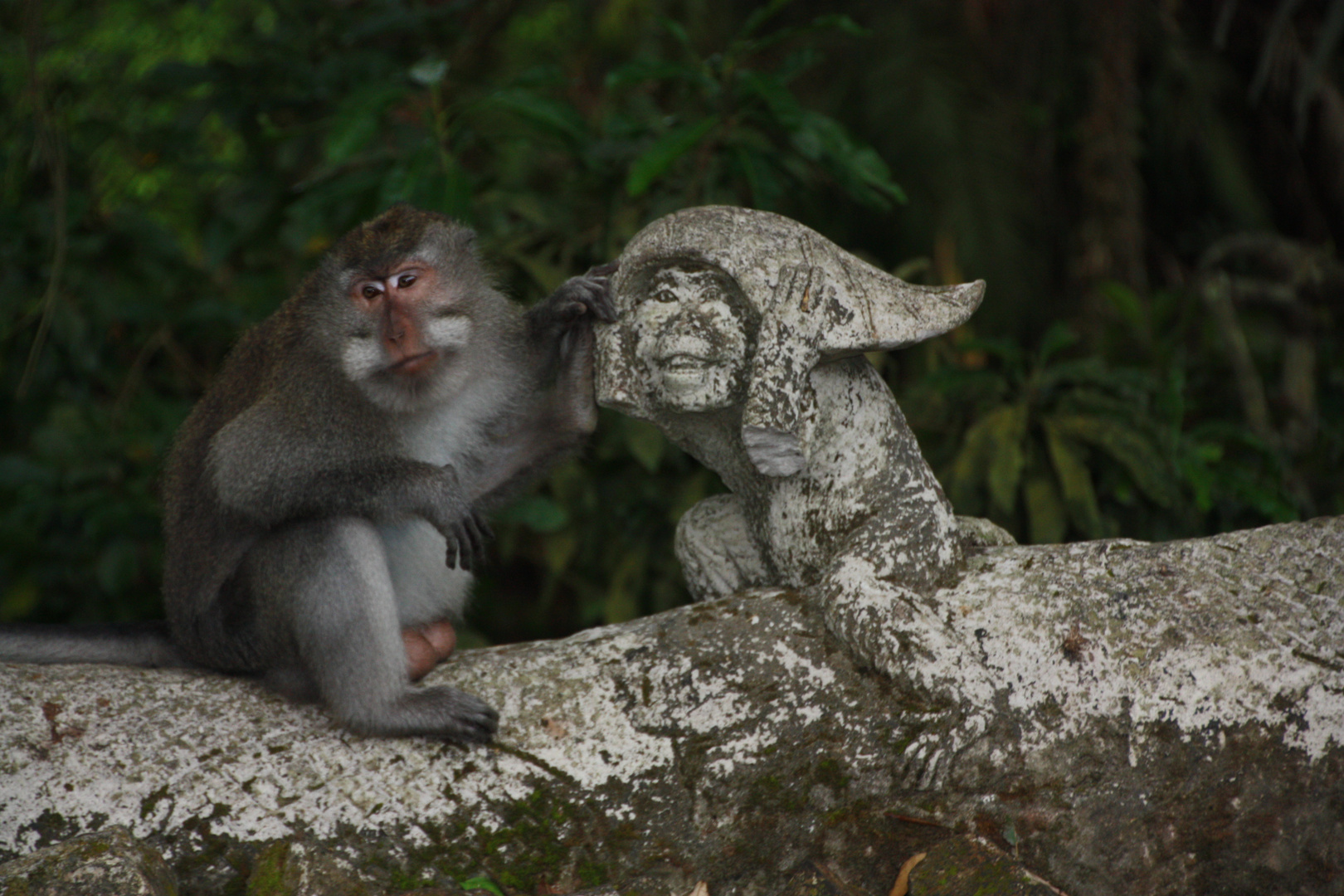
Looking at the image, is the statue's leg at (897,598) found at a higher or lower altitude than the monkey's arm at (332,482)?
lower

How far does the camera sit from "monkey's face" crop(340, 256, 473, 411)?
10.9ft

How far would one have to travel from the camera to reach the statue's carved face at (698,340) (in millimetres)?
2941

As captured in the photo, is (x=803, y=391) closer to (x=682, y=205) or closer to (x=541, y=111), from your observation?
(x=541, y=111)

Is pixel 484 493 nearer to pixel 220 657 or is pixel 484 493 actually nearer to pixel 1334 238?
pixel 220 657

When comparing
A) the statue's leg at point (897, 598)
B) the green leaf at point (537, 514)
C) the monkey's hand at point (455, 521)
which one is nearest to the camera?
the statue's leg at point (897, 598)

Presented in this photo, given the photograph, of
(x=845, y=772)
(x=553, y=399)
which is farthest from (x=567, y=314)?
(x=845, y=772)

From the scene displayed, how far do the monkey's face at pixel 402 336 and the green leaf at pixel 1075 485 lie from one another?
2714 millimetres

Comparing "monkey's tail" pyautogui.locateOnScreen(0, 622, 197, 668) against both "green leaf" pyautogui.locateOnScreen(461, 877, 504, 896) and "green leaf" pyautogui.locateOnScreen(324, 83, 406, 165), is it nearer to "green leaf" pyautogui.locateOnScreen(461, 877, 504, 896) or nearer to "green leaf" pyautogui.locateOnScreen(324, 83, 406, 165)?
"green leaf" pyautogui.locateOnScreen(461, 877, 504, 896)

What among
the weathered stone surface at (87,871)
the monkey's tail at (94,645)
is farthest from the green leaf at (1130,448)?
the weathered stone surface at (87,871)

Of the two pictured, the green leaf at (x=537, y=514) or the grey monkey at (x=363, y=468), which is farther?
the green leaf at (x=537, y=514)

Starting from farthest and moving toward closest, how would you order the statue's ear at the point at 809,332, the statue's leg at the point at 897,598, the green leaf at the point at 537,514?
the green leaf at the point at 537,514, the statue's leg at the point at 897,598, the statue's ear at the point at 809,332

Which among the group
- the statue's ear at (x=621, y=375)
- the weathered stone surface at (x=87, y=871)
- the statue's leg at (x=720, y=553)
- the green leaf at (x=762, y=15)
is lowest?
the weathered stone surface at (x=87, y=871)

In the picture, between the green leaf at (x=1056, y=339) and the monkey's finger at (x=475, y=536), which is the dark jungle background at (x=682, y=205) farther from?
the monkey's finger at (x=475, y=536)

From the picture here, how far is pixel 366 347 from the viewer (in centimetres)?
334
